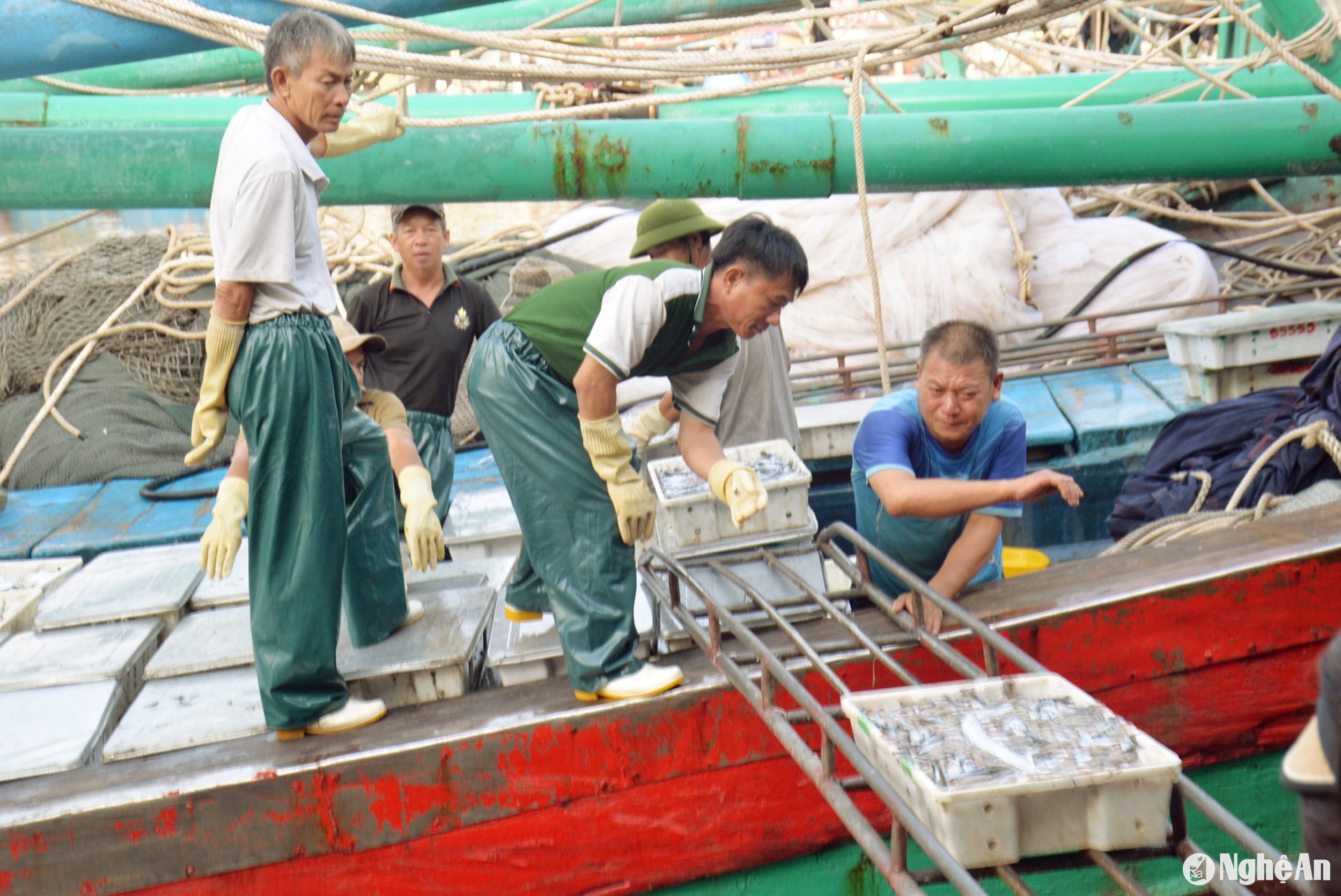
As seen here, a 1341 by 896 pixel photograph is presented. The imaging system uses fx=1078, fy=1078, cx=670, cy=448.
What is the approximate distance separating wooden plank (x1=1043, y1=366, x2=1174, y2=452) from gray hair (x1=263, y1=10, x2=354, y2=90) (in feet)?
11.6

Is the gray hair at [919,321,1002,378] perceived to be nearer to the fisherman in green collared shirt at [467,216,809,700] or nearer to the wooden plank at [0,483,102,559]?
the fisherman in green collared shirt at [467,216,809,700]

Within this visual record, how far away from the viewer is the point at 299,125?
2.50 meters

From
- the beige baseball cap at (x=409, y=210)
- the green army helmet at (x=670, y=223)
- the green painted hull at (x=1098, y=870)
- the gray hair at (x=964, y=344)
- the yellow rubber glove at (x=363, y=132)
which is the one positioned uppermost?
the yellow rubber glove at (x=363, y=132)

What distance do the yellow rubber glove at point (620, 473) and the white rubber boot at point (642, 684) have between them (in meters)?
0.35

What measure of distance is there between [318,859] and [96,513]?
2.83 metres

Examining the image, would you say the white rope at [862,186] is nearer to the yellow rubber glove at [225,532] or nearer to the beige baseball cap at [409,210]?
the beige baseball cap at [409,210]

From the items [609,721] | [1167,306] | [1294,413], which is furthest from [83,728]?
[1167,306]

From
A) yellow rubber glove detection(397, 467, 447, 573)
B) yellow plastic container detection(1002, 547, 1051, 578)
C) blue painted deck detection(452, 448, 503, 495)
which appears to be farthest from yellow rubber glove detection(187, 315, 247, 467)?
yellow plastic container detection(1002, 547, 1051, 578)

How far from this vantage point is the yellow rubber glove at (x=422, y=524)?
2836mm

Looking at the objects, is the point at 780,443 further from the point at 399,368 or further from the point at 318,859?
the point at 318,859

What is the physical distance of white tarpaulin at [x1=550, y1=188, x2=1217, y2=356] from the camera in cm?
598

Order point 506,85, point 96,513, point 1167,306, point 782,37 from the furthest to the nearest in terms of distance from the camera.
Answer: point 782,37 → point 506,85 → point 1167,306 → point 96,513

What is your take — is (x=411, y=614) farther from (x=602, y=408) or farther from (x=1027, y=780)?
(x=1027, y=780)

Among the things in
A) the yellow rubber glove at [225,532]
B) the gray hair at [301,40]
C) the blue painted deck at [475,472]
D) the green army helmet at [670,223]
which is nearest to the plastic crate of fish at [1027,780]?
the yellow rubber glove at [225,532]
